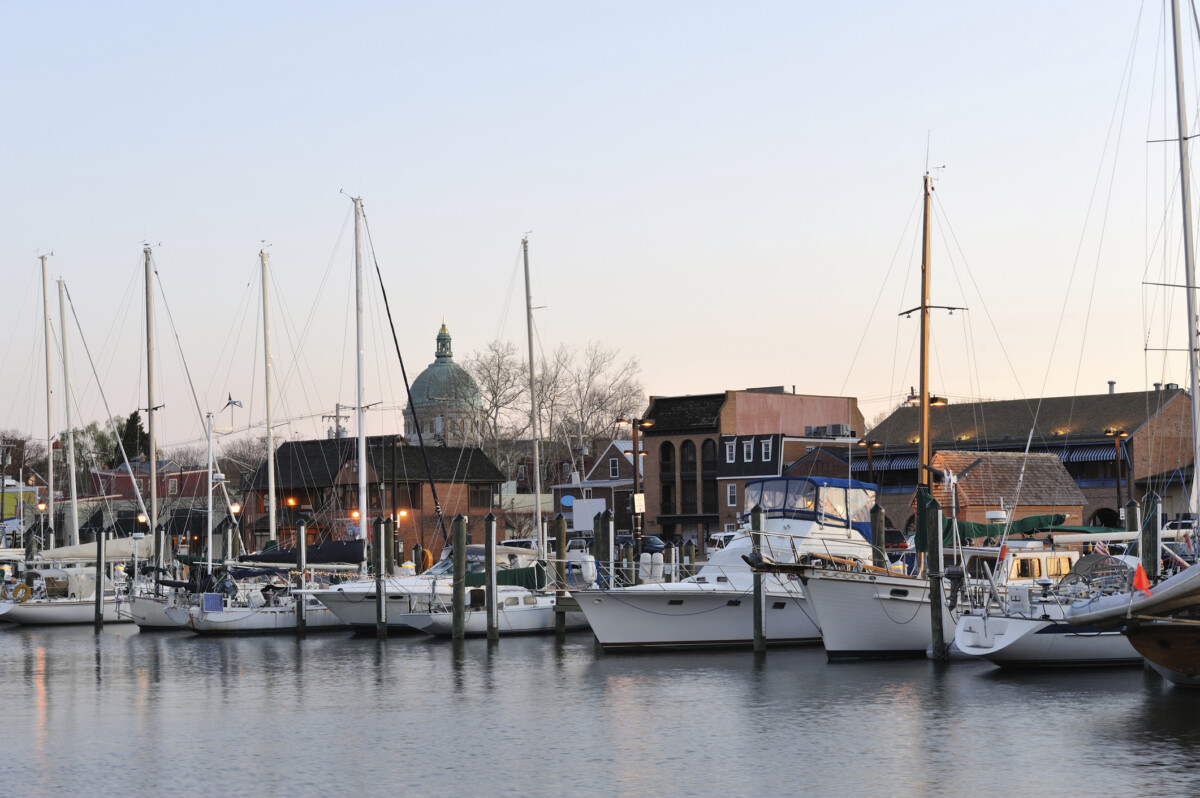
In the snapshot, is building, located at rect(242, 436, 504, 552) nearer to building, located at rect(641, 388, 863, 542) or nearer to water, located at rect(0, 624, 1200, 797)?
building, located at rect(641, 388, 863, 542)

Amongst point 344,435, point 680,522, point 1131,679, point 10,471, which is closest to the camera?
point 1131,679

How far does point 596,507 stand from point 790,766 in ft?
153

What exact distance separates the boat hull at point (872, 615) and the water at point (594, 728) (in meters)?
0.67

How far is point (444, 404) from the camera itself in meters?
139

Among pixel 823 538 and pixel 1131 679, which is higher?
pixel 823 538

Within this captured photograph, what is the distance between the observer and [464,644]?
38.6 metres

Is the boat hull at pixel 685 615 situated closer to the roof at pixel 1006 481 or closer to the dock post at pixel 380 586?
the dock post at pixel 380 586

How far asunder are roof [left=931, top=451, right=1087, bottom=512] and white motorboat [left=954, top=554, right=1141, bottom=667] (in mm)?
42078

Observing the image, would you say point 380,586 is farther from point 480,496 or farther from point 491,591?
point 480,496

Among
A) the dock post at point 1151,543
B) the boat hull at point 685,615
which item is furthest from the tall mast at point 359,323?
the dock post at point 1151,543

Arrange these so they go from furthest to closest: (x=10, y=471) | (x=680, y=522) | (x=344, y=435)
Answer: (x=10, y=471), (x=344, y=435), (x=680, y=522)

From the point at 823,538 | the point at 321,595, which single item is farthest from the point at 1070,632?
the point at 321,595

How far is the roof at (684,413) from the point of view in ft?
300

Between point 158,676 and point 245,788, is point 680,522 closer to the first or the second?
point 158,676
